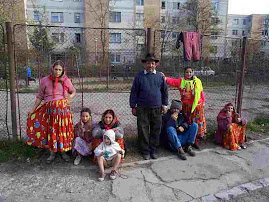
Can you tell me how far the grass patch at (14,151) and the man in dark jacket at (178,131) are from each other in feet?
8.03

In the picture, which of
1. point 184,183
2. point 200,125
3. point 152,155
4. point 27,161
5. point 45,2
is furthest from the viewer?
point 45,2

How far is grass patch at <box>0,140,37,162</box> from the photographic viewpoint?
395 centimetres

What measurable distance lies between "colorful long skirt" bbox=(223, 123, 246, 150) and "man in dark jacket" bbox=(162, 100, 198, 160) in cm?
82

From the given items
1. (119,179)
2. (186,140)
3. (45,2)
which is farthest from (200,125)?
(45,2)

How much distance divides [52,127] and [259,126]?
17.3 feet

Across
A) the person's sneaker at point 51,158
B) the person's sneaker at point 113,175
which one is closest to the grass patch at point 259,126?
the person's sneaker at point 113,175

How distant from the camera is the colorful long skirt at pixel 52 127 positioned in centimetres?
359

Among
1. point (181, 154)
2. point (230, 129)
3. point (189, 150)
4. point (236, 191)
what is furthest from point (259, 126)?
point (236, 191)

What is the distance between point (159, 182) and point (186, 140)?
1263 millimetres

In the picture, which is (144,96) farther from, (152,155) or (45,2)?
(45,2)

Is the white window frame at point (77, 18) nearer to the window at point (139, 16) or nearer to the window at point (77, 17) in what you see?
the window at point (77, 17)

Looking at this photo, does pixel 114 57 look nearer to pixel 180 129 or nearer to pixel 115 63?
pixel 115 63

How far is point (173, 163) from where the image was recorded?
12.9 ft

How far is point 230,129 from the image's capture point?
446cm
